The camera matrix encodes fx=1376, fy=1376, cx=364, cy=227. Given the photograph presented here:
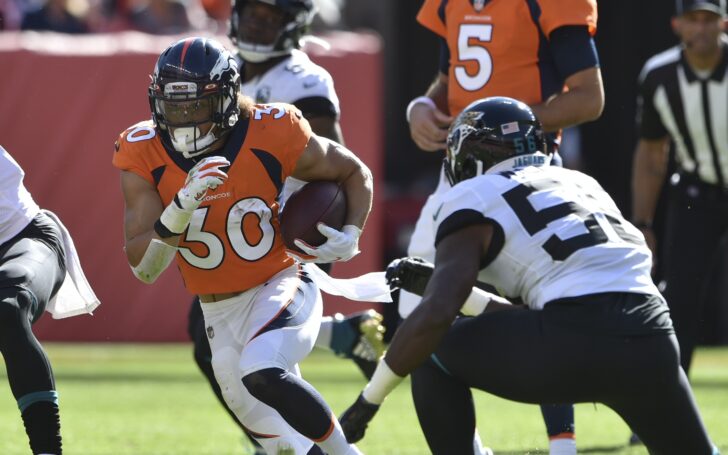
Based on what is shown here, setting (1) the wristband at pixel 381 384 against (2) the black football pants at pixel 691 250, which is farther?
(2) the black football pants at pixel 691 250

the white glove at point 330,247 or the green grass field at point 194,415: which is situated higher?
the white glove at point 330,247

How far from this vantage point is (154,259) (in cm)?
460

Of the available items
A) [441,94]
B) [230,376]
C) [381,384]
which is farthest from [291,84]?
[381,384]

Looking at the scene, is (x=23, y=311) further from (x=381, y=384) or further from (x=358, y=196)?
(x=381, y=384)

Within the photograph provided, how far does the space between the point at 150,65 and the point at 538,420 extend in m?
5.35

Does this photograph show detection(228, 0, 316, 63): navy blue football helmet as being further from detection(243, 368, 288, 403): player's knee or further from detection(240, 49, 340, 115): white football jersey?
detection(243, 368, 288, 403): player's knee

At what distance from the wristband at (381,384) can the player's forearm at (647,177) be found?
10.9 ft

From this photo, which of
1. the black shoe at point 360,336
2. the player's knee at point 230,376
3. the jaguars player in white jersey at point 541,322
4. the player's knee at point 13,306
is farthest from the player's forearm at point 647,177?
the player's knee at point 13,306

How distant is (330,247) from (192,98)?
69cm

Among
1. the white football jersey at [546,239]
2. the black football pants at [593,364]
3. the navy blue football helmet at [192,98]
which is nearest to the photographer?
the black football pants at [593,364]

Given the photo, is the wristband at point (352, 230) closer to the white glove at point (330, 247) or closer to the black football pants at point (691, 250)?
the white glove at point (330, 247)

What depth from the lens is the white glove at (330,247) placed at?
15.5 ft

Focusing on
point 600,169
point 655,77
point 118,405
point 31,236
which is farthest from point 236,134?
point 600,169

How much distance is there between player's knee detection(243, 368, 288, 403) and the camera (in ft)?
14.4
